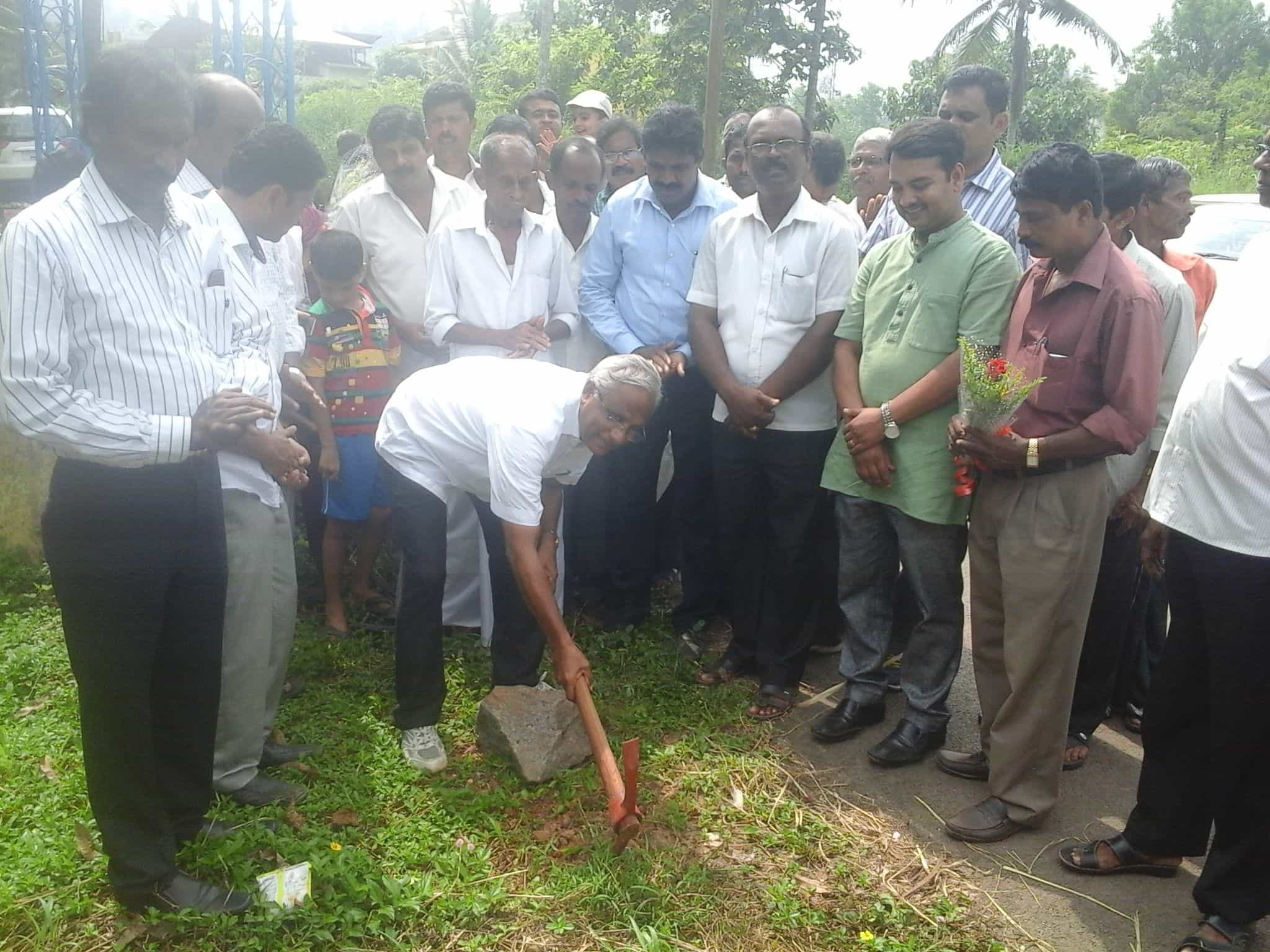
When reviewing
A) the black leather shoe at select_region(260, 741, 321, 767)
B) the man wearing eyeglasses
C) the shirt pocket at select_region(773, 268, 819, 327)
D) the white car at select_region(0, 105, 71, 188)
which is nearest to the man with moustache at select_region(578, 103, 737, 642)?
the man wearing eyeglasses

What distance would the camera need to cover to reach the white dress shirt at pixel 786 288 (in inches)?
165

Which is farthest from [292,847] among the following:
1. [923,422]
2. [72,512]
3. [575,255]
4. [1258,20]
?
[1258,20]

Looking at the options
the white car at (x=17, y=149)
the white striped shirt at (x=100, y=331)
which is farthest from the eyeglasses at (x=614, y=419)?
the white car at (x=17, y=149)

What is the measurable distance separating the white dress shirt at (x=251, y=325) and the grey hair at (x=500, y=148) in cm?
118

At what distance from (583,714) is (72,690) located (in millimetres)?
2273

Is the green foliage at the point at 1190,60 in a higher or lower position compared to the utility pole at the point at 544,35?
higher

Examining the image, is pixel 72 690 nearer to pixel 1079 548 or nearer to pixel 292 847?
pixel 292 847

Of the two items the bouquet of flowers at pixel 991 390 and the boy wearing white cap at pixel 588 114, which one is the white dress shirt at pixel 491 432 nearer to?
the bouquet of flowers at pixel 991 390

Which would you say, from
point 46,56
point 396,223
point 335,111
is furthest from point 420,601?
point 335,111

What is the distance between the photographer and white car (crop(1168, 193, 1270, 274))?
34.1 feet

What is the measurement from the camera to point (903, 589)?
15.4 ft

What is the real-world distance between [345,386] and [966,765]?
304 centimetres

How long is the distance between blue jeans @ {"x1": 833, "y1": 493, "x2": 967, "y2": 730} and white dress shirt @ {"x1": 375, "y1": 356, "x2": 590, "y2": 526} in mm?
1116

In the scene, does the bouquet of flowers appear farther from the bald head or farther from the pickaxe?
the bald head
